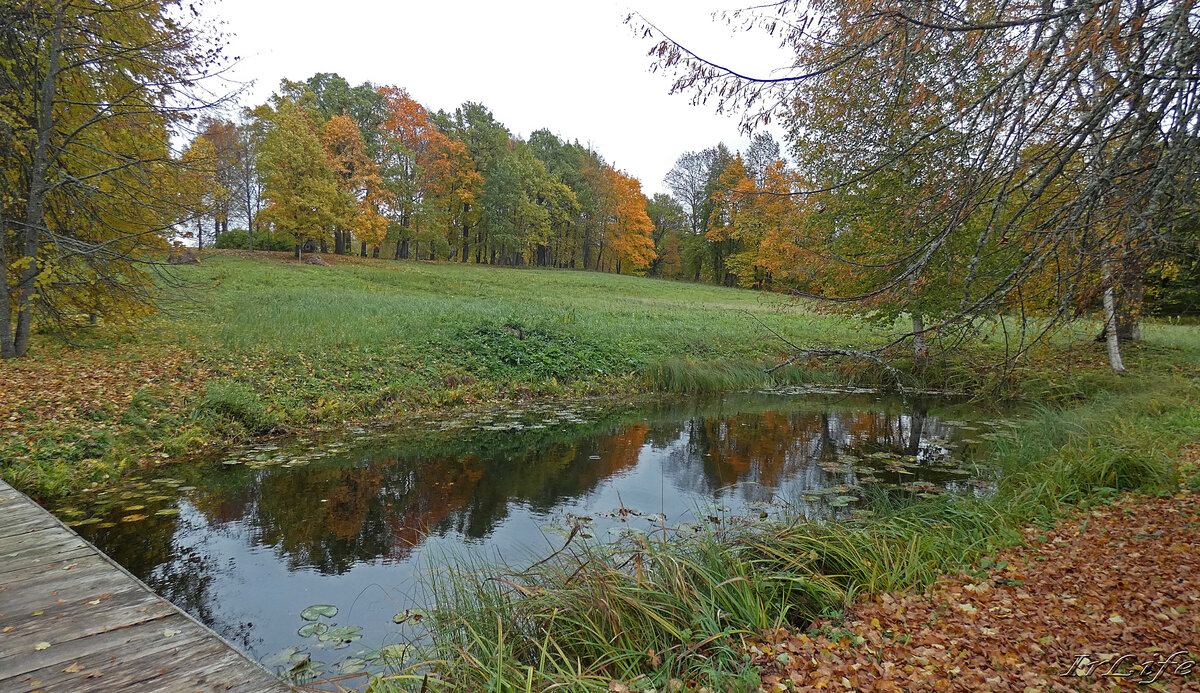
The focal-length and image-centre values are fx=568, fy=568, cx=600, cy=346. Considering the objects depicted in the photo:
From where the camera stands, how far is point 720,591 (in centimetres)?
371

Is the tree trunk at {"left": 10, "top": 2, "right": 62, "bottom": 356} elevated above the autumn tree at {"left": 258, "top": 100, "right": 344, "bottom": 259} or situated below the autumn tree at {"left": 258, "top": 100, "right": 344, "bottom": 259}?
below

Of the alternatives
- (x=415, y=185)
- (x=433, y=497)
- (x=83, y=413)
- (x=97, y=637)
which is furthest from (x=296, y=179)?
(x=97, y=637)

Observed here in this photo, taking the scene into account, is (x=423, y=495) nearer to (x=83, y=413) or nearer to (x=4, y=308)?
(x=83, y=413)

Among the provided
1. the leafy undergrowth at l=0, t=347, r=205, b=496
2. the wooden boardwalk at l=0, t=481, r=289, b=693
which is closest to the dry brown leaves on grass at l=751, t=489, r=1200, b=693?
the wooden boardwalk at l=0, t=481, r=289, b=693

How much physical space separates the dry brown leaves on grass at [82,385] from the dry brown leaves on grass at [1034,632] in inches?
354

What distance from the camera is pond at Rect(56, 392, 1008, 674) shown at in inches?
190

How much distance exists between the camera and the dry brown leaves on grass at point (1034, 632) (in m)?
2.74

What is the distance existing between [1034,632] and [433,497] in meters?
5.99

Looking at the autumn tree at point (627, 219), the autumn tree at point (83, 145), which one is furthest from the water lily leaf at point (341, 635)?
the autumn tree at point (627, 219)

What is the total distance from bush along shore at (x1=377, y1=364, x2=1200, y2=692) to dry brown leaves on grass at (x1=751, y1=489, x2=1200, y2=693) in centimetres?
9

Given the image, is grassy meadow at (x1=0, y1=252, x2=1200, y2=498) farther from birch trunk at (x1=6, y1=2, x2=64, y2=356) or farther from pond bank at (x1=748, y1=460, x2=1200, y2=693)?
pond bank at (x1=748, y1=460, x2=1200, y2=693)

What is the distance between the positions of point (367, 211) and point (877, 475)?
101 feet

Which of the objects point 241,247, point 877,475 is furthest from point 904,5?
point 241,247

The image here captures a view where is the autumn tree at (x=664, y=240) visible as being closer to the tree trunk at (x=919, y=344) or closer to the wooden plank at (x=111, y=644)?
the tree trunk at (x=919, y=344)
